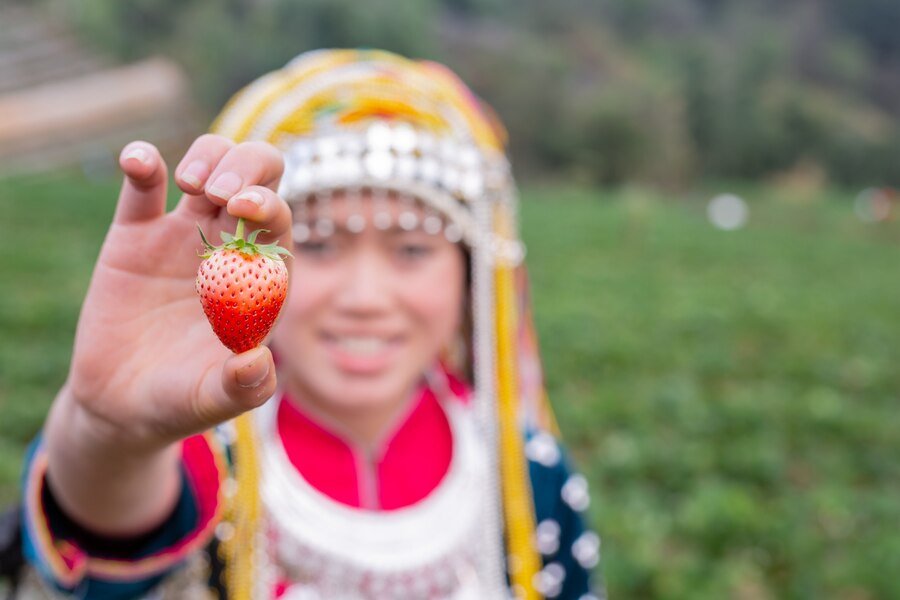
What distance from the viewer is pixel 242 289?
2.56 ft

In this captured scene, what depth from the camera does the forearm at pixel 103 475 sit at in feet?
3.76

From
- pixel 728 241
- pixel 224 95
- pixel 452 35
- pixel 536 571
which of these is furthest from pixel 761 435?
pixel 452 35

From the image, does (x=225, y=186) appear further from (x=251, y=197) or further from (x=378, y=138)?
(x=378, y=138)

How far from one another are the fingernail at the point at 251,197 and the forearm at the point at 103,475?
45 centimetres

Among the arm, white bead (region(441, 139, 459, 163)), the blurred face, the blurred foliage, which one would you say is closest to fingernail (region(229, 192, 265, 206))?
the arm

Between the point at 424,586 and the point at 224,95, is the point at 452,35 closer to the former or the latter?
the point at 224,95

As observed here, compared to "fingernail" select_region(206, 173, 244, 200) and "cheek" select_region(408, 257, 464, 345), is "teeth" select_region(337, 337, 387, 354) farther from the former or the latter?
"fingernail" select_region(206, 173, 244, 200)

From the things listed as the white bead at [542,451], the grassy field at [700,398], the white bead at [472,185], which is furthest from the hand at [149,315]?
the grassy field at [700,398]

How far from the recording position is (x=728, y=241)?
15.9 meters

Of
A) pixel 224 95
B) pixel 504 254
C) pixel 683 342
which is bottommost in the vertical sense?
pixel 224 95

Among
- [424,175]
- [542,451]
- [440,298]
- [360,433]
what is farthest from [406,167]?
[542,451]

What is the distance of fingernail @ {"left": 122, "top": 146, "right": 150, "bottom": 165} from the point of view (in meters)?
0.95

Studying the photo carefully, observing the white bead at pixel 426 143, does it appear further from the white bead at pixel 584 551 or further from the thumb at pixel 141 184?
the white bead at pixel 584 551

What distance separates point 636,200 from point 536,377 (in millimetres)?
15610
